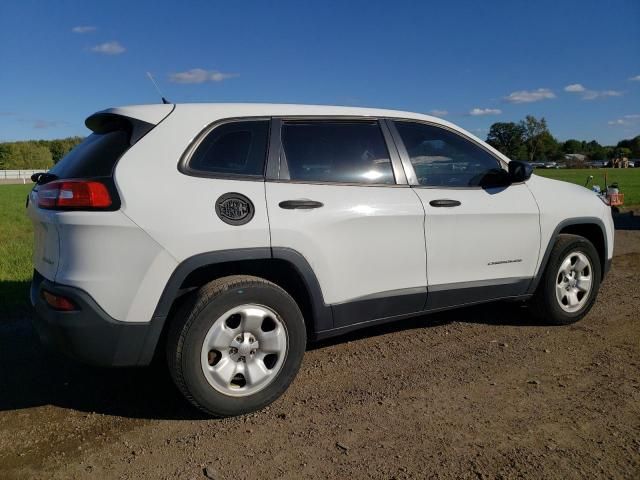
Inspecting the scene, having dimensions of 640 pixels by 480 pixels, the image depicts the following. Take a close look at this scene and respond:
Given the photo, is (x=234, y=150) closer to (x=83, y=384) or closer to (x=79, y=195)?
(x=79, y=195)

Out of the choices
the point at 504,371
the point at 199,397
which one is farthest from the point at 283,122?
the point at 504,371

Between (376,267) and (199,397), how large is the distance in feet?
→ 4.53

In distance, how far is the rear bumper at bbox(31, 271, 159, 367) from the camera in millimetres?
2748

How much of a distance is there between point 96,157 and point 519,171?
303cm

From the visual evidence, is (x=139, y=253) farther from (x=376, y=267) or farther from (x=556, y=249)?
(x=556, y=249)

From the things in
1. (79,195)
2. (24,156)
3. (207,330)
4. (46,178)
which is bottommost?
(207,330)

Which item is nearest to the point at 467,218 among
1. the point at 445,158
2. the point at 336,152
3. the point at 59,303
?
the point at 445,158

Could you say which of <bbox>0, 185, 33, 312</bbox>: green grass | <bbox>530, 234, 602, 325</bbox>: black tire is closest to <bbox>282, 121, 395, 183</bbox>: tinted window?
<bbox>530, 234, 602, 325</bbox>: black tire

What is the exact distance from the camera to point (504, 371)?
370 centimetres

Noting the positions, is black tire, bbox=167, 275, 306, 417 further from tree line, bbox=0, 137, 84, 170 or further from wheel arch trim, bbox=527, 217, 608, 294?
tree line, bbox=0, 137, 84, 170

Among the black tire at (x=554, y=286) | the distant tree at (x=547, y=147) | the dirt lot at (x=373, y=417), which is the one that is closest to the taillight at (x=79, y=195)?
the dirt lot at (x=373, y=417)

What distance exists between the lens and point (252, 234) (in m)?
3.05

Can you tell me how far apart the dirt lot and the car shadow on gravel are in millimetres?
14

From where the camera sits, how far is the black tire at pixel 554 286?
4477 mm
